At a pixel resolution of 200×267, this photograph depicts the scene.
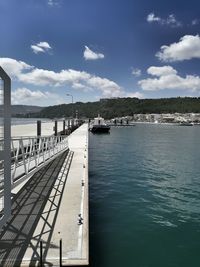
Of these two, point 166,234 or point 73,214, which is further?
point 166,234

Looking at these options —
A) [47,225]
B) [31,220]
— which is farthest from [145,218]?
[31,220]

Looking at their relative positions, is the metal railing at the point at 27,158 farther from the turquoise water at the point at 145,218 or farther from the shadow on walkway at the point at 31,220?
the turquoise water at the point at 145,218

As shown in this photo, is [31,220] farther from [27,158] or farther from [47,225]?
[27,158]

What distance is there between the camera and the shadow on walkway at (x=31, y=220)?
6.89 meters

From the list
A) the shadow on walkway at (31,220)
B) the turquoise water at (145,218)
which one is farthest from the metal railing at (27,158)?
the turquoise water at (145,218)

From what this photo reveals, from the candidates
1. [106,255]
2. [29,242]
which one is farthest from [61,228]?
[106,255]

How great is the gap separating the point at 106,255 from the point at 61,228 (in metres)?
1.97

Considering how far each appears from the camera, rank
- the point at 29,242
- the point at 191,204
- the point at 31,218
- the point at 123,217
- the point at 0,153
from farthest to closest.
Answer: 1. the point at 191,204
2. the point at 123,217
3. the point at 31,218
4. the point at 29,242
5. the point at 0,153

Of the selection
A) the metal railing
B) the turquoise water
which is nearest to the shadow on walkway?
the metal railing

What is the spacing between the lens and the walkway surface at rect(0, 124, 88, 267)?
669 centimetres

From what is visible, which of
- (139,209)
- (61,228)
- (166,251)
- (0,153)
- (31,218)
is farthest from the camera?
(139,209)

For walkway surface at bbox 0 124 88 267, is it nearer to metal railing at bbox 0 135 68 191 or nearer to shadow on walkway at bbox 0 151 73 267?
shadow on walkway at bbox 0 151 73 267

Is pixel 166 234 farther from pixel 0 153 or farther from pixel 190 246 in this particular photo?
pixel 0 153

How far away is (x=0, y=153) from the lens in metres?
6.21
